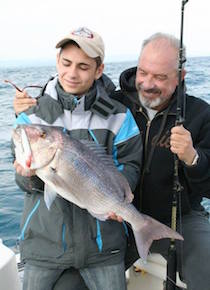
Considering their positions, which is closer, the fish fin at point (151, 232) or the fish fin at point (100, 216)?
the fish fin at point (100, 216)

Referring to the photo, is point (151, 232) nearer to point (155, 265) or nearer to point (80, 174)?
point (80, 174)

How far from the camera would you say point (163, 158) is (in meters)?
3.15

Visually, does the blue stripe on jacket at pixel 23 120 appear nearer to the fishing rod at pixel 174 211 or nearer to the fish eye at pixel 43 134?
the fish eye at pixel 43 134

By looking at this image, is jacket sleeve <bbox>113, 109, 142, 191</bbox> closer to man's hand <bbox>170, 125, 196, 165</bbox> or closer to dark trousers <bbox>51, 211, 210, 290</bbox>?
man's hand <bbox>170, 125, 196, 165</bbox>

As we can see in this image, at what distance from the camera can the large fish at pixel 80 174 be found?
218 cm

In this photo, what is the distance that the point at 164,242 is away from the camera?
3256 millimetres

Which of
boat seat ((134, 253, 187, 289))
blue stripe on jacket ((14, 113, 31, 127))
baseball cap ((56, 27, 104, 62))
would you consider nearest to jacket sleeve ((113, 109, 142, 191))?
baseball cap ((56, 27, 104, 62))

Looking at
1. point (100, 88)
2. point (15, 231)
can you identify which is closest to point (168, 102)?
point (100, 88)

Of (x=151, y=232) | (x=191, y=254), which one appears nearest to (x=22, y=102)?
(x=151, y=232)

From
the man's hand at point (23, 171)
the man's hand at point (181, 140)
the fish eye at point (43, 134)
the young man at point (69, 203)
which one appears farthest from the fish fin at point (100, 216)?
the man's hand at point (181, 140)

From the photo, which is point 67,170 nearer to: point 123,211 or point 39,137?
point 39,137

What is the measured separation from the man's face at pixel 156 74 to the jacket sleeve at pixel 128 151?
0.55m

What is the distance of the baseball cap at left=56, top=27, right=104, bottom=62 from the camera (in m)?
2.55

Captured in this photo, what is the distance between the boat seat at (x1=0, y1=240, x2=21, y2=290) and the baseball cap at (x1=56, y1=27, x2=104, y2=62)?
1.74 m
